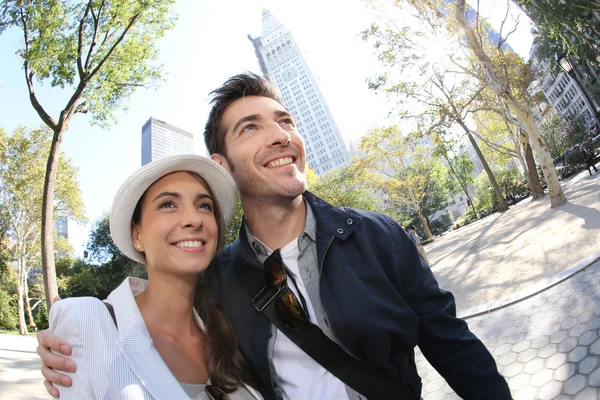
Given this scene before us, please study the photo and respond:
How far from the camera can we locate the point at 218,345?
1.75 m

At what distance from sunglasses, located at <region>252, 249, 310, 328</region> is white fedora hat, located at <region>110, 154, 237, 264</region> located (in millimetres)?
639

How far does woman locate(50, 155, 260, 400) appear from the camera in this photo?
4.12 feet

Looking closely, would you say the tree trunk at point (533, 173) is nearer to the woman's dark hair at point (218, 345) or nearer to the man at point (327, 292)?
the man at point (327, 292)

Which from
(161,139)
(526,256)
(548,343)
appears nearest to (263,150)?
(548,343)

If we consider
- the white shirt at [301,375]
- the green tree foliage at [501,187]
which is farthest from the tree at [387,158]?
the white shirt at [301,375]

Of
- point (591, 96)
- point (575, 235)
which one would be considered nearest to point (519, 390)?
point (575, 235)

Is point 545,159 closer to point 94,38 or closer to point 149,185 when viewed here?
point 149,185

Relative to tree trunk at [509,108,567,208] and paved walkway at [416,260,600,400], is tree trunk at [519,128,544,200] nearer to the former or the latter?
tree trunk at [509,108,567,208]

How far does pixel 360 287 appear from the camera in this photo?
158cm

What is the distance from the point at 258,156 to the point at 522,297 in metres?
5.28

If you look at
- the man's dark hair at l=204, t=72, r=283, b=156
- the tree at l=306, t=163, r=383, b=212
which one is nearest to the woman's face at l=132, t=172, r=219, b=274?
the man's dark hair at l=204, t=72, r=283, b=156

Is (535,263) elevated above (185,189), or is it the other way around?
(185,189)

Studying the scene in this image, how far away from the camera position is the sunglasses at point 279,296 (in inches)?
64.3

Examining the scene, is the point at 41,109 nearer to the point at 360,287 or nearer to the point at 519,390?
the point at 360,287
